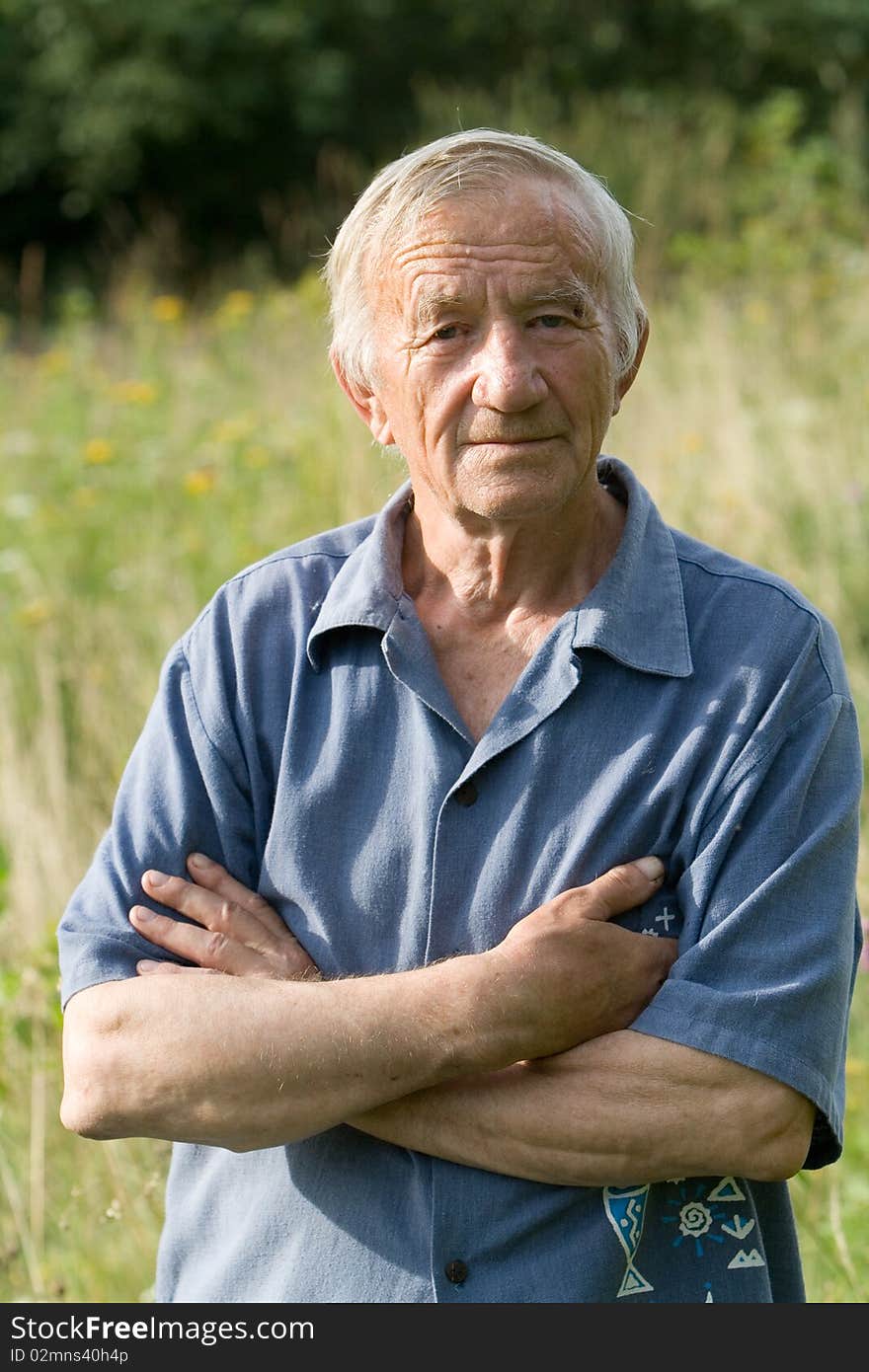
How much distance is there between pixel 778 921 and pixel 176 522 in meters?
3.71

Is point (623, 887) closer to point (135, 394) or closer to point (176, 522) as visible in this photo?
point (176, 522)

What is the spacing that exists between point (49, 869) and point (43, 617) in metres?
1.11

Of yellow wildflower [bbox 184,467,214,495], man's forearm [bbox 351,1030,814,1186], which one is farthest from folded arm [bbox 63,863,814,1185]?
yellow wildflower [bbox 184,467,214,495]

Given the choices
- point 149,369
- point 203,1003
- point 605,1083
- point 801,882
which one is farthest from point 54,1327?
point 149,369

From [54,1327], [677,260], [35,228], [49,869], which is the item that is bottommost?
[54,1327]

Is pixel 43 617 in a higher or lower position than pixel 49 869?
higher

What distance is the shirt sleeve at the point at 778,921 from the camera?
5.44 ft

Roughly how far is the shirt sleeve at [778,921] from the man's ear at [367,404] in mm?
682

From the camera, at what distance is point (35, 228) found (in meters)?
17.4

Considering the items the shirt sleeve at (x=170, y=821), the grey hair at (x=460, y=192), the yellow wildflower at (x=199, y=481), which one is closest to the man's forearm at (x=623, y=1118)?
the shirt sleeve at (x=170, y=821)

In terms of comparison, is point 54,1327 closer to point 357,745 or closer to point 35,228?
point 357,745

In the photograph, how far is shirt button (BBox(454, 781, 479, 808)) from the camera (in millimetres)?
1807

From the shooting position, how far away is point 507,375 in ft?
5.85

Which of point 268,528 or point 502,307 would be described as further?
point 268,528
